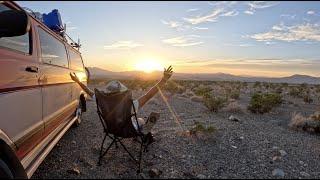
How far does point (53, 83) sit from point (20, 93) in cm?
151

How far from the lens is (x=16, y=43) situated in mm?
3986

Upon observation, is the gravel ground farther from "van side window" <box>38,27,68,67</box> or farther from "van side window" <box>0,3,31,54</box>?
"van side window" <box>0,3,31,54</box>

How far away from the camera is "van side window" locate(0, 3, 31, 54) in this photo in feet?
12.2

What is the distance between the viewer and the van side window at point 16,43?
3.71m

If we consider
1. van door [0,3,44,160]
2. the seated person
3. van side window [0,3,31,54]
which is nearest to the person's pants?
the seated person

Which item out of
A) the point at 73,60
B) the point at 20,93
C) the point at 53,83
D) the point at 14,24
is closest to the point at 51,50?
the point at 53,83

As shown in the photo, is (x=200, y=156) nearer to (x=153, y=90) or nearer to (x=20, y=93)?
(x=153, y=90)

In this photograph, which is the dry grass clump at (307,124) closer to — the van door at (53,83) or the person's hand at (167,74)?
the person's hand at (167,74)

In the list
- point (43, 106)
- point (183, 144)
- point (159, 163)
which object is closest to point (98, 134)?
point (183, 144)

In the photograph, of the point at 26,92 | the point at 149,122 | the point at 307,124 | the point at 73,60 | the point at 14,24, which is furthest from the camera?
the point at 307,124

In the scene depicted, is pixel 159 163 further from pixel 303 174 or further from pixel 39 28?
pixel 39 28

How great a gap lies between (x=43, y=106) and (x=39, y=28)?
119cm

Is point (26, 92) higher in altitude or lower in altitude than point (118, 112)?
higher

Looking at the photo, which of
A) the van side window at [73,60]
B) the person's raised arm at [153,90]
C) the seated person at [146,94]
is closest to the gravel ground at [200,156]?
the seated person at [146,94]
